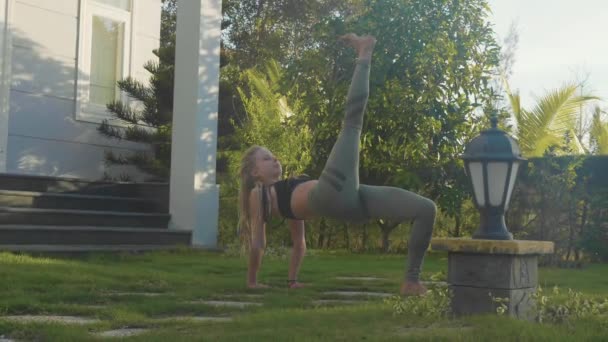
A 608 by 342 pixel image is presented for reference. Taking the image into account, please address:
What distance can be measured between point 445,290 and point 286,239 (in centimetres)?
737

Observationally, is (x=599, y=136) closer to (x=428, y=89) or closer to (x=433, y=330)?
(x=428, y=89)

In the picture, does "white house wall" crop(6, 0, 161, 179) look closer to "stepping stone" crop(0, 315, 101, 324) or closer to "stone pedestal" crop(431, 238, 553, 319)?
"stepping stone" crop(0, 315, 101, 324)

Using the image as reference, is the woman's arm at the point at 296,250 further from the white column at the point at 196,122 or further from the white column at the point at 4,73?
the white column at the point at 4,73

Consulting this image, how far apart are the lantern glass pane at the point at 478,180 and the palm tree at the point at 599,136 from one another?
9.27 metres

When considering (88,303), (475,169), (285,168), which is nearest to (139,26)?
(285,168)

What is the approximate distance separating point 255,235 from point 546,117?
821 centimetres

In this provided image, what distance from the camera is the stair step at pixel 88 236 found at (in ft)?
23.4

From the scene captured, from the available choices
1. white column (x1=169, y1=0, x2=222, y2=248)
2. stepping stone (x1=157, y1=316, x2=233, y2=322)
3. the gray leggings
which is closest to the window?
white column (x1=169, y1=0, x2=222, y2=248)

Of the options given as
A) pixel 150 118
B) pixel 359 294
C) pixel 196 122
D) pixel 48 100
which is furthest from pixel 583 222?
pixel 48 100

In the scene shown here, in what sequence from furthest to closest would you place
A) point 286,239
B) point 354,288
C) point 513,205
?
point 286,239 → point 513,205 → point 354,288

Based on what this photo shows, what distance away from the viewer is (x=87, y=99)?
34.7ft

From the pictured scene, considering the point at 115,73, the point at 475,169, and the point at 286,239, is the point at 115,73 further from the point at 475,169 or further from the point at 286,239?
the point at 475,169

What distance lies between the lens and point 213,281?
5402mm

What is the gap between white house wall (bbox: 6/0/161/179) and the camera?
32.3 feet
